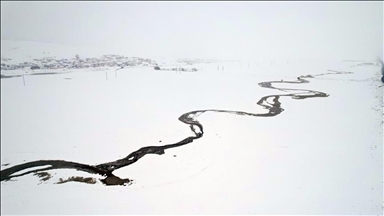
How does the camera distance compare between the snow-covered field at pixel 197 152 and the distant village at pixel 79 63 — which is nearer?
the snow-covered field at pixel 197 152

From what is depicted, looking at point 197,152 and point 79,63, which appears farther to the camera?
point 79,63

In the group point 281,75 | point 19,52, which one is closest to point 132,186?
point 19,52

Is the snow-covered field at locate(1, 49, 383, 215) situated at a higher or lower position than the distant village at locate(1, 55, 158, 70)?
lower

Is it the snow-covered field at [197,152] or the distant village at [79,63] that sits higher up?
the distant village at [79,63]

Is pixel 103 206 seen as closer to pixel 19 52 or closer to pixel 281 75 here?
pixel 19 52

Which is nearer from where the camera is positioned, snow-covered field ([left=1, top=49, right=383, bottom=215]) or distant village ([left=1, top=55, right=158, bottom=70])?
snow-covered field ([left=1, top=49, right=383, bottom=215])
